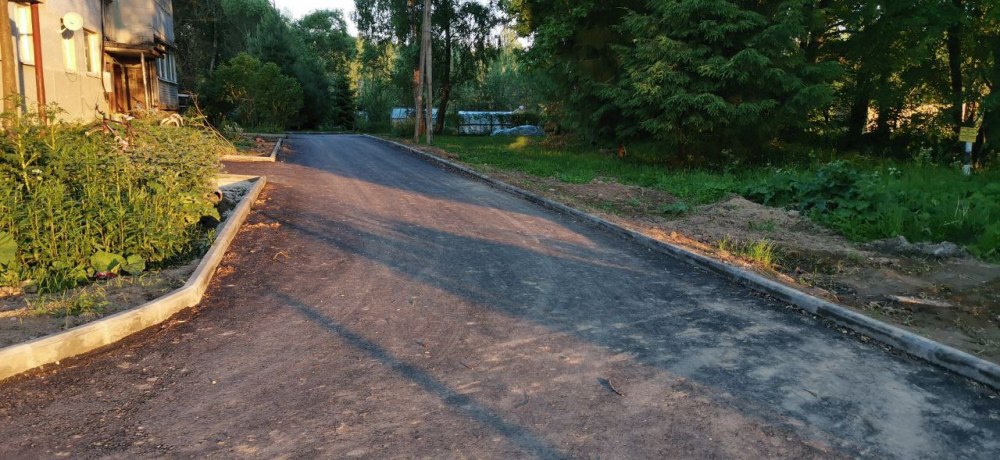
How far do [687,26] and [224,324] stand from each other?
13.8 m

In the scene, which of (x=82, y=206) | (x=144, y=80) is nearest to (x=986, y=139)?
(x=82, y=206)

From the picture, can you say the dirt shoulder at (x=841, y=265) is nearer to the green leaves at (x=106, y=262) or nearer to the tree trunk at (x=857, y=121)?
the green leaves at (x=106, y=262)

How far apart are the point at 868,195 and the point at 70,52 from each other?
655 inches

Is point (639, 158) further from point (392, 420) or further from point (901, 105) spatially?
point (392, 420)

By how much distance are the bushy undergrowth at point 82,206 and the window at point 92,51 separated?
11187 millimetres

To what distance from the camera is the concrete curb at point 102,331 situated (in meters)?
4.15

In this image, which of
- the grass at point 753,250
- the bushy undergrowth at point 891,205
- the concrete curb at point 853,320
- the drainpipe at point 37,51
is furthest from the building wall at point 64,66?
the bushy undergrowth at point 891,205

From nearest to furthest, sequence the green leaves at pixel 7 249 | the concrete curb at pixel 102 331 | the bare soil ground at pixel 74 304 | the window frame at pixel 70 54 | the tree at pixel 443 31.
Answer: the concrete curb at pixel 102 331
the bare soil ground at pixel 74 304
the green leaves at pixel 7 249
the window frame at pixel 70 54
the tree at pixel 443 31

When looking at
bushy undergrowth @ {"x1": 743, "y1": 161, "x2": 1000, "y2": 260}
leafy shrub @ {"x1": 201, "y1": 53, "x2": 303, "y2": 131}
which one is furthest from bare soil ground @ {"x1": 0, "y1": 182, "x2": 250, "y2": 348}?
leafy shrub @ {"x1": 201, "y1": 53, "x2": 303, "y2": 131}

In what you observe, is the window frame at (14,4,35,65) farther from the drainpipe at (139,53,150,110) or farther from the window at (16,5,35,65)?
the drainpipe at (139,53,150,110)

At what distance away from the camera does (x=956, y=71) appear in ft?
62.3

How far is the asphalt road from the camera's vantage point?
11.1 ft

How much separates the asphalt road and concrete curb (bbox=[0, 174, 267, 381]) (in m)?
0.13

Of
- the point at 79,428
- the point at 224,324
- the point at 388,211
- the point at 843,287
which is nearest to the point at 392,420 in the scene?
the point at 79,428
